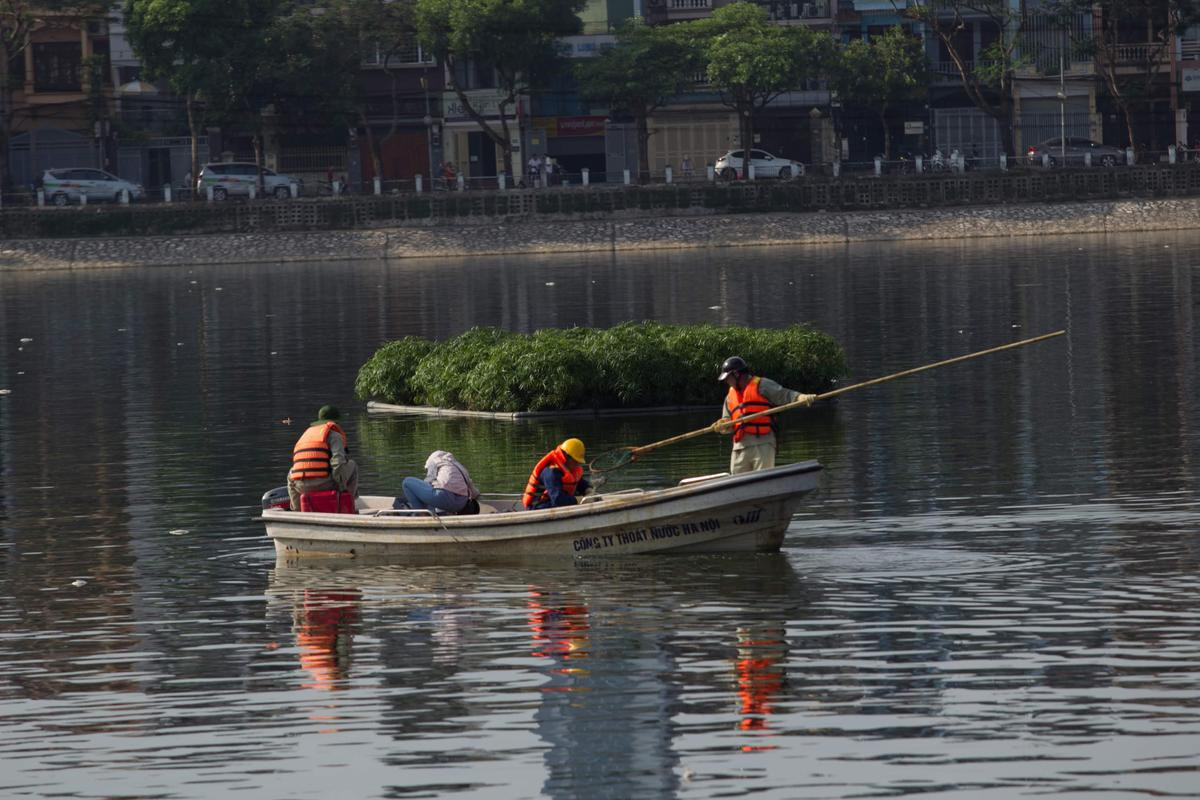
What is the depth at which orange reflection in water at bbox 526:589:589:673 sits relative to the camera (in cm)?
1797

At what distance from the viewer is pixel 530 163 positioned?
101062mm

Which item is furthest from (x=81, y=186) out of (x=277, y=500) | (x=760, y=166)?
(x=277, y=500)

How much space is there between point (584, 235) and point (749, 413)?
73074mm

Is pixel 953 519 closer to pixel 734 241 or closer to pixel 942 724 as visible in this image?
pixel 942 724

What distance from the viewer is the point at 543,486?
2216 cm

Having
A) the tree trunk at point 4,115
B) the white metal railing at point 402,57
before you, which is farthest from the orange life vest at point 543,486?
the white metal railing at point 402,57

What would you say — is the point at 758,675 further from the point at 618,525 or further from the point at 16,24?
the point at 16,24

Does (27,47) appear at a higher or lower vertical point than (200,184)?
higher

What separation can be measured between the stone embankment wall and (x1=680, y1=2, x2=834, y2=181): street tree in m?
5.32

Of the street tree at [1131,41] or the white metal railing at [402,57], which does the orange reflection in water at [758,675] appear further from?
the white metal railing at [402,57]

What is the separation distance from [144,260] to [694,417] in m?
66.1

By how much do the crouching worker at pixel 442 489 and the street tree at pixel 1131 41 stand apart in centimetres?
7550

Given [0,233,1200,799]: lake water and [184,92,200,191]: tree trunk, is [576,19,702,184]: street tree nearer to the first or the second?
[184,92,200,191]: tree trunk

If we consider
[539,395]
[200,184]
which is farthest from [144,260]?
[539,395]
